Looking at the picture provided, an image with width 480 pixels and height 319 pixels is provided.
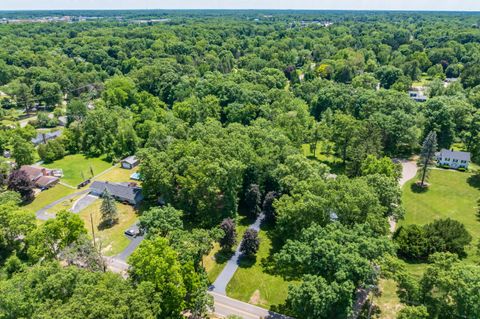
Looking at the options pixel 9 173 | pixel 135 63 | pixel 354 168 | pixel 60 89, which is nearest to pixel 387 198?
pixel 354 168

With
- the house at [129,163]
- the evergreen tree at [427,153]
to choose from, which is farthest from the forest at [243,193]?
the house at [129,163]

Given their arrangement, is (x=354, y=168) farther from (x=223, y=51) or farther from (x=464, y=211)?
(x=223, y=51)

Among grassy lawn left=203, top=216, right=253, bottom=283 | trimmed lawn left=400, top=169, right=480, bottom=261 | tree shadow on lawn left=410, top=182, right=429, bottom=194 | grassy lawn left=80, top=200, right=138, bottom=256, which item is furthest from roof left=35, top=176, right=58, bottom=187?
tree shadow on lawn left=410, top=182, right=429, bottom=194

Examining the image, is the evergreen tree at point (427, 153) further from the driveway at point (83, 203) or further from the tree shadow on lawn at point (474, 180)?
the driveway at point (83, 203)

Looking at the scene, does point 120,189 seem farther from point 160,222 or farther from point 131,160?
point 160,222

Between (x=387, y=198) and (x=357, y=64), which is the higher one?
(x=357, y=64)

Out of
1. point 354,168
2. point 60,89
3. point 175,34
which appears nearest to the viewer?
point 354,168

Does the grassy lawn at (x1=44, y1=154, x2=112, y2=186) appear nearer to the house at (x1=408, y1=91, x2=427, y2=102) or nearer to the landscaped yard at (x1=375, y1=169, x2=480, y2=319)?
the landscaped yard at (x1=375, y1=169, x2=480, y2=319)
